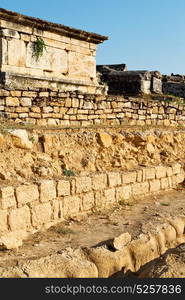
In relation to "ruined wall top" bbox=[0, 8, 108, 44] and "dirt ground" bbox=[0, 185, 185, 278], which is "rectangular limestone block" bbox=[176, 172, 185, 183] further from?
"ruined wall top" bbox=[0, 8, 108, 44]

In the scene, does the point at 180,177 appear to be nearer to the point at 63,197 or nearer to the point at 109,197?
the point at 109,197

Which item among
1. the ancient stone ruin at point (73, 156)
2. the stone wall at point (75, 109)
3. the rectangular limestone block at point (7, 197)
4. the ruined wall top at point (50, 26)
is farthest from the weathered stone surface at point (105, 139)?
the ruined wall top at point (50, 26)

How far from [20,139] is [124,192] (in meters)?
2.71

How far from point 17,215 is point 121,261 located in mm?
1781

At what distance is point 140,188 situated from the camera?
871cm

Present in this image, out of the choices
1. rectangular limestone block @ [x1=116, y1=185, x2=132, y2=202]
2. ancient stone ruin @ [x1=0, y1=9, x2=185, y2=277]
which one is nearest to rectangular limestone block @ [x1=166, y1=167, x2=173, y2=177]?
ancient stone ruin @ [x1=0, y1=9, x2=185, y2=277]

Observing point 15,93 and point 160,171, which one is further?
point 160,171

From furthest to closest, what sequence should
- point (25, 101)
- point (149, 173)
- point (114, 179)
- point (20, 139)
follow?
point (25, 101) < point (149, 173) < point (114, 179) < point (20, 139)

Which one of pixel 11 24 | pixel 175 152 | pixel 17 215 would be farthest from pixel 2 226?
pixel 11 24

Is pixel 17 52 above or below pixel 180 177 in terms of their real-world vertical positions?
above

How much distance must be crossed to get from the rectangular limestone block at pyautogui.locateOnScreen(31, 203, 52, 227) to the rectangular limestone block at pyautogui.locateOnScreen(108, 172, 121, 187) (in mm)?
1828

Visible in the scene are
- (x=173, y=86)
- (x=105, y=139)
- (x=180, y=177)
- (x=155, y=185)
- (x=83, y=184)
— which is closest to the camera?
(x=83, y=184)

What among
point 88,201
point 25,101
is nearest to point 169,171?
point 88,201

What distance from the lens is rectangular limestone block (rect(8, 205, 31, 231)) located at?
5617mm
